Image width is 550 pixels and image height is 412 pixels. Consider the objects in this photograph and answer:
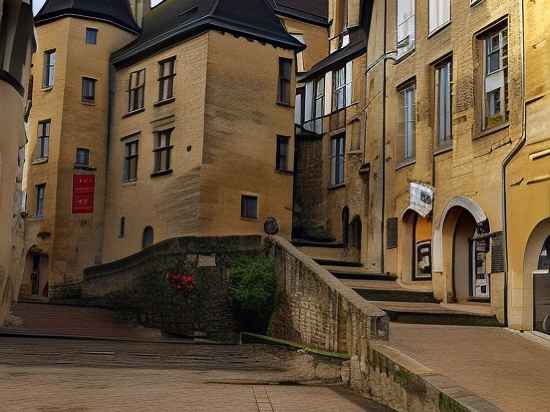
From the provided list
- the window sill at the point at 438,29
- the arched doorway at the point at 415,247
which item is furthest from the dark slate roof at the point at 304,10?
the arched doorway at the point at 415,247

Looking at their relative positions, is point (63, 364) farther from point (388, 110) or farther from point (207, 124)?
point (207, 124)

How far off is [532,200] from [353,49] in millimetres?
14269

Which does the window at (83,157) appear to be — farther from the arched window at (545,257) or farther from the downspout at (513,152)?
the arched window at (545,257)

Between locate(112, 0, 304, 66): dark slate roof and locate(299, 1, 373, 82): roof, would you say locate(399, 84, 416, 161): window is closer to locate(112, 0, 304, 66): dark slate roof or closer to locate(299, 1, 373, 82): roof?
locate(299, 1, 373, 82): roof

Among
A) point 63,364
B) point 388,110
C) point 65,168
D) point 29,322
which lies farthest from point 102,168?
point 63,364

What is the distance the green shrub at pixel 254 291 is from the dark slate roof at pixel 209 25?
1049 centimetres

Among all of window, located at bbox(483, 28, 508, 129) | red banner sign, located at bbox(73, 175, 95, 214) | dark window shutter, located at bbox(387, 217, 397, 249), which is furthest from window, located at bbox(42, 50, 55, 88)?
window, located at bbox(483, 28, 508, 129)

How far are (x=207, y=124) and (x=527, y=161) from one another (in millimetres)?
13214

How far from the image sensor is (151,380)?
12852 millimetres

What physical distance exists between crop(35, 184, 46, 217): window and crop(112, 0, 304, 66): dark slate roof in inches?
224

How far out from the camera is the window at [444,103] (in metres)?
19.4

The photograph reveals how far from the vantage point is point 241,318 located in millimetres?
20062

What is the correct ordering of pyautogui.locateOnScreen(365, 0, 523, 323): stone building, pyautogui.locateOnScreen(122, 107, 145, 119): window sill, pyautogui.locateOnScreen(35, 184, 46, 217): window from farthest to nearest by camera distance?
pyautogui.locateOnScreen(35, 184, 46, 217): window, pyautogui.locateOnScreen(122, 107, 145, 119): window sill, pyautogui.locateOnScreen(365, 0, 523, 323): stone building

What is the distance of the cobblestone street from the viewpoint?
Answer: 1055cm
